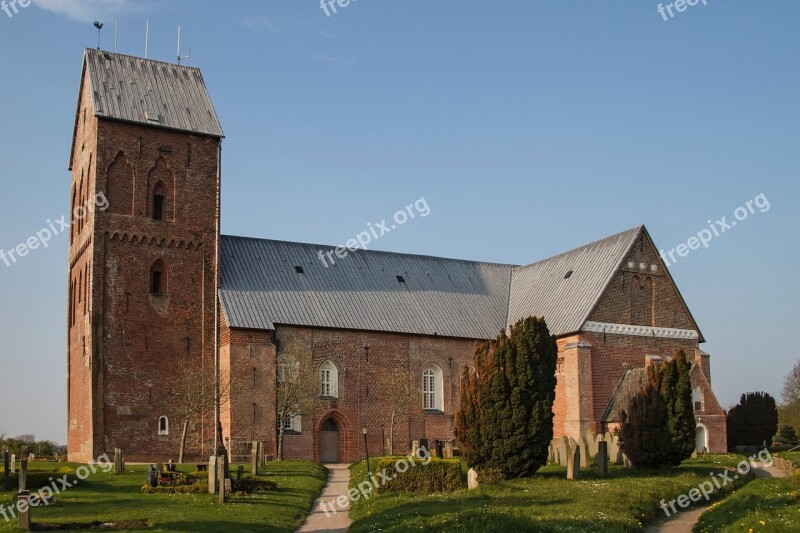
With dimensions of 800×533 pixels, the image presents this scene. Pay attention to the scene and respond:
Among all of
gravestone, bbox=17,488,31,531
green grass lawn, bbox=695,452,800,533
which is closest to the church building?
green grass lawn, bbox=695,452,800,533

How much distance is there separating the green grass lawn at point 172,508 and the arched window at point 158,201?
17.1 metres

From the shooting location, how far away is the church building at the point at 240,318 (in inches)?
1683

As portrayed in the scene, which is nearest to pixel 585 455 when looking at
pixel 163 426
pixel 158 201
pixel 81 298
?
pixel 163 426

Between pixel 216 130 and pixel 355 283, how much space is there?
10.6 meters

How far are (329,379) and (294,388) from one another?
365 centimetres

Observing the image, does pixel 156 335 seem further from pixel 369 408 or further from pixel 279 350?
pixel 369 408

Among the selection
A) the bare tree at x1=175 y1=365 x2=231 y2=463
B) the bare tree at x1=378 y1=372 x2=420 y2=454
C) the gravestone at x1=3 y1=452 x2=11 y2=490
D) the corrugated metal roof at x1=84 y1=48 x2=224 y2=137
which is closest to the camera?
the gravestone at x1=3 y1=452 x2=11 y2=490

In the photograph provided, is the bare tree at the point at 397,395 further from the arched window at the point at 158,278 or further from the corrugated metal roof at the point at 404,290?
the arched window at the point at 158,278

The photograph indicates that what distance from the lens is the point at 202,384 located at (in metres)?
40.9

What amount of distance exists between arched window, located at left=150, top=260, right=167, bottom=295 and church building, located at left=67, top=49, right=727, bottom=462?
0.07 meters

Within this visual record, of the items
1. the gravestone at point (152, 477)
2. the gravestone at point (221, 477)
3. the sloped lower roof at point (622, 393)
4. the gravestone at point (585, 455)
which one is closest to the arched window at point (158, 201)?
the gravestone at point (152, 477)

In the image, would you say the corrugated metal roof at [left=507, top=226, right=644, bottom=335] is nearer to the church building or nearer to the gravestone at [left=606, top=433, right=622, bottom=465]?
the church building

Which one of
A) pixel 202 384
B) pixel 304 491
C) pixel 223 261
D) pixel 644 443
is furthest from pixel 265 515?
pixel 223 261

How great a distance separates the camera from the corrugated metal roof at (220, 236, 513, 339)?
4578 centimetres
